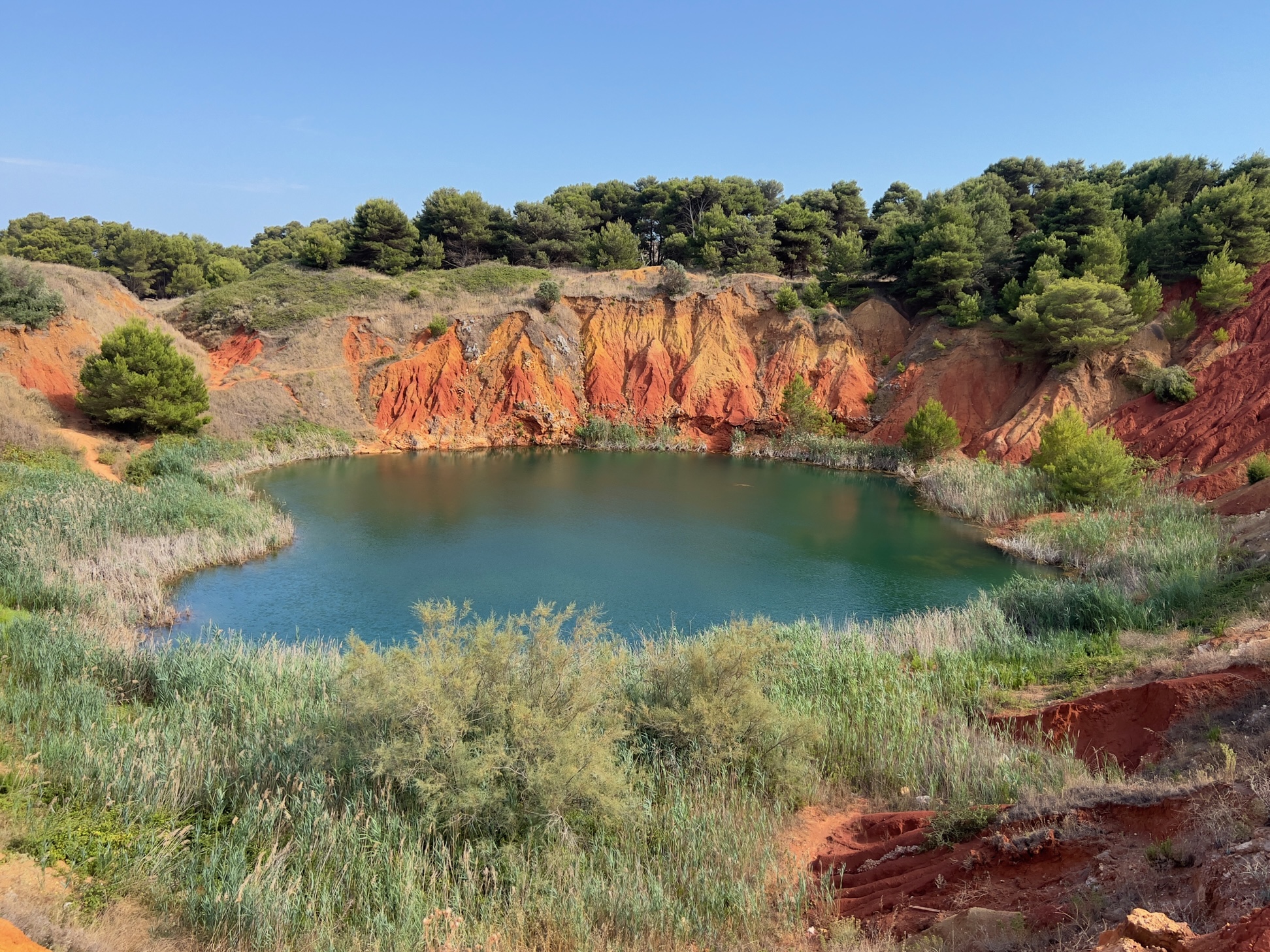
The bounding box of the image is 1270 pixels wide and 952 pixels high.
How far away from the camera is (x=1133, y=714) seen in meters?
9.14

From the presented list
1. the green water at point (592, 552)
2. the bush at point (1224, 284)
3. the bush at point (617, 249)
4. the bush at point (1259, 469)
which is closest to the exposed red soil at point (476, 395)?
the green water at point (592, 552)

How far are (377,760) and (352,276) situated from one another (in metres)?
44.8

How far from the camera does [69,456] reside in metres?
24.0

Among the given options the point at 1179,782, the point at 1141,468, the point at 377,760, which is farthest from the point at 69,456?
the point at 1141,468

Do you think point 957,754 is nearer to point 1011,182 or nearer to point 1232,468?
point 1232,468

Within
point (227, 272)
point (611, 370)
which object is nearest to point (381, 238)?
point (227, 272)

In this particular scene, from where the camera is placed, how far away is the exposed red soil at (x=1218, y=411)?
24266 millimetres

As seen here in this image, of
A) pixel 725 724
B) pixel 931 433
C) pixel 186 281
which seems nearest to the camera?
pixel 725 724

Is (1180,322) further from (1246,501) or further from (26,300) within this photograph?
(26,300)

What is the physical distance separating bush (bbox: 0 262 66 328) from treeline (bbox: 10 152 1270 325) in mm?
17797

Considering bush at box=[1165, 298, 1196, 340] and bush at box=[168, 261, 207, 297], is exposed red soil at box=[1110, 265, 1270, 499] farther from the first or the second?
bush at box=[168, 261, 207, 297]

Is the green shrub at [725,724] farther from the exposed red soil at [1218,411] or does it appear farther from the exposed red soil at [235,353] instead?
the exposed red soil at [235,353]

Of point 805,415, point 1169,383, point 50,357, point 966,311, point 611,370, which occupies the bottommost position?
point 805,415

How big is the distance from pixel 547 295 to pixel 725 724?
39.1 metres
